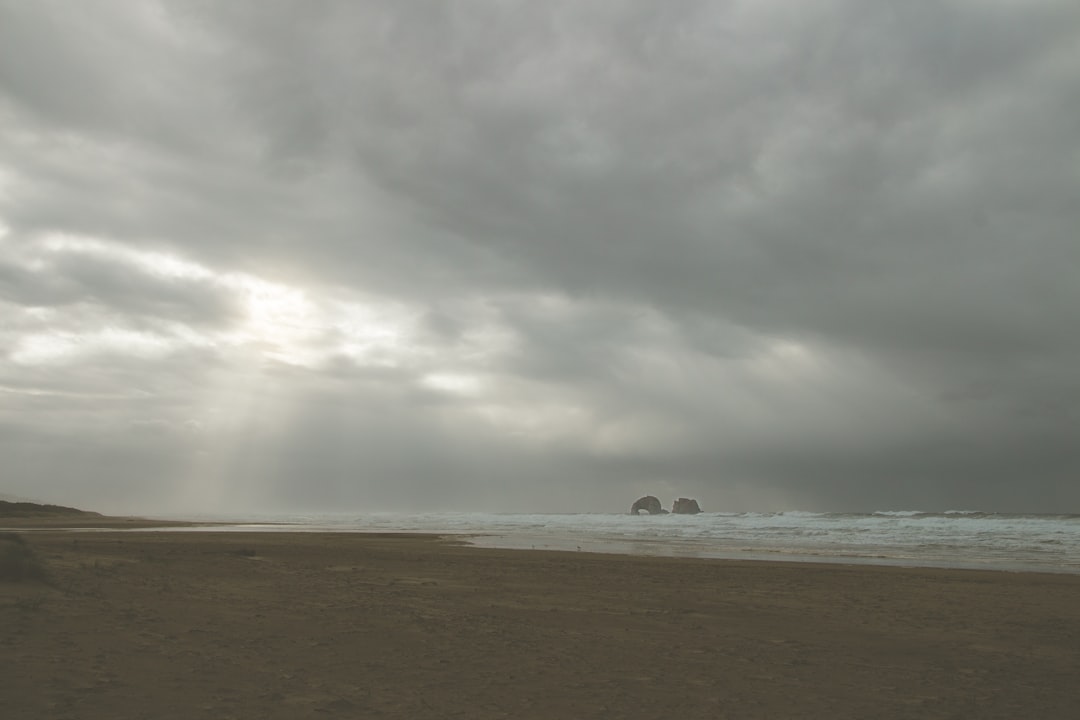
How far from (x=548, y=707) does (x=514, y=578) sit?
11.7m

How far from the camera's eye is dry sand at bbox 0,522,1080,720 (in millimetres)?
7199

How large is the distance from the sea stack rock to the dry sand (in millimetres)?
133280

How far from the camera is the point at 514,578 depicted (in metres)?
18.7

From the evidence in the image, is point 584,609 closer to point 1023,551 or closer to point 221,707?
point 221,707

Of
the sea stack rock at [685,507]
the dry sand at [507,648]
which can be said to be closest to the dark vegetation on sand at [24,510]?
the dry sand at [507,648]

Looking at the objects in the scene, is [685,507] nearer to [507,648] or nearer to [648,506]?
[648,506]

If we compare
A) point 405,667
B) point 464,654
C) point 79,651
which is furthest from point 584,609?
point 79,651

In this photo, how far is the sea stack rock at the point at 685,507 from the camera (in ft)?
485

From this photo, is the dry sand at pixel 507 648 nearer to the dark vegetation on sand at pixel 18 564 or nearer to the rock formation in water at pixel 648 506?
the dark vegetation on sand at pixel 18 564

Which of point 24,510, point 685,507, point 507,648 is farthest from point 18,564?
point 685,507

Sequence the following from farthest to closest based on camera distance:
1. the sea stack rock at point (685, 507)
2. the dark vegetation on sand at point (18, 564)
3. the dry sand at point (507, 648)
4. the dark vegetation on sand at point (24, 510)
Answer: the sea stack rock at point (685, 507) → the dark vegetation on sand at point (24, 510) → the dark vegetation on sand at point (18, 564) → the dry sand at point (507, 648)

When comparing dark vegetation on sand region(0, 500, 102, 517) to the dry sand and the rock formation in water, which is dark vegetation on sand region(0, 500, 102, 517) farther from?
the rock formation in water

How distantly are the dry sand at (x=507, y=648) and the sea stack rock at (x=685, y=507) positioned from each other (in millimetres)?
133280

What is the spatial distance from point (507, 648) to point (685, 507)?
475 ft
